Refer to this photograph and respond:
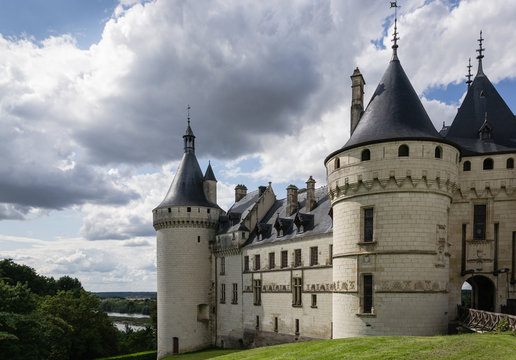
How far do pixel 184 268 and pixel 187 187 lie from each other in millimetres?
8686

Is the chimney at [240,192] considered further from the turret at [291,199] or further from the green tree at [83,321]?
the green tree at [83,321]

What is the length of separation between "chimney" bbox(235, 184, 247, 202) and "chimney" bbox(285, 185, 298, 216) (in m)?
11.8

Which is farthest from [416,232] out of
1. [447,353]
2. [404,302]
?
[447,353]

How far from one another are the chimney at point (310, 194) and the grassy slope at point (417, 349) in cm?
1897

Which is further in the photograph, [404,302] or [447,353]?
[404,302]

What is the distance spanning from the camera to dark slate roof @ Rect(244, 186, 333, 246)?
1347 inches

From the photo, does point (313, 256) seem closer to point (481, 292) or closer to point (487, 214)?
point (481, 292)

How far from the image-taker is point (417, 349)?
1535cm

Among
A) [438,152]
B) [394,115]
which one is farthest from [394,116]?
[438,152]

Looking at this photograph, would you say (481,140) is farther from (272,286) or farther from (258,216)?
(258,216)

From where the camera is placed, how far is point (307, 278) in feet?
110

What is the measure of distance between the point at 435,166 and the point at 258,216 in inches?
973

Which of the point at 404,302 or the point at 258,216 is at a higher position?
the point at 258,216

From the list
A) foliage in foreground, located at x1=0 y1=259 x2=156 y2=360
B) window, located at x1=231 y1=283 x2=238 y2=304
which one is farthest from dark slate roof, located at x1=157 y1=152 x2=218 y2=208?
foliage in foreground, located at x1=0 y1=259 x2=156 y2=360
